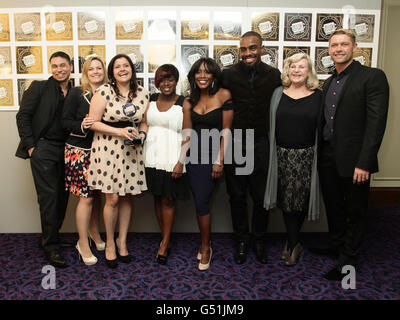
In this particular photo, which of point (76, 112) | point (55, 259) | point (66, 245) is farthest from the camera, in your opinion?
point (66, 245)

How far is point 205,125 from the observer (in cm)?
251

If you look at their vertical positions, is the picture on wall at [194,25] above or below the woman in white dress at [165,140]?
above

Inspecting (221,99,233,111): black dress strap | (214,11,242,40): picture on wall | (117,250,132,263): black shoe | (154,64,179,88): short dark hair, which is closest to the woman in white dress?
(154,64,179,88): short dark hair

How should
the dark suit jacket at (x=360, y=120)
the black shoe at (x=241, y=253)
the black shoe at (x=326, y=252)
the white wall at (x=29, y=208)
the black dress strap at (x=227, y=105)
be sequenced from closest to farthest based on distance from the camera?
1. the dark suit jacket at (x=360, y=120)
2. the black dress strap at (x=227, y=105)
3. the black shoe at (x=241, y=253)
4. the black shoe at (x=326, y=252)
5. the white wall at (x=29, y=208)

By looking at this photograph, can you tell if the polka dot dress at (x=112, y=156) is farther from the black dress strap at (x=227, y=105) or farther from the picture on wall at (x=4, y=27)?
the picture on wall at (x=4, y=27)

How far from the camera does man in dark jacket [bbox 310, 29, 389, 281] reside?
2268mm

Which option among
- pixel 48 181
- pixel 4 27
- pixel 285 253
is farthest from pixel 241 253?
pixel 4 27

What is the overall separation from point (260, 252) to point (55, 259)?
5.61 feet

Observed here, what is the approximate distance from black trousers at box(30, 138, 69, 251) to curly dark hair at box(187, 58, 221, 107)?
1.19 m

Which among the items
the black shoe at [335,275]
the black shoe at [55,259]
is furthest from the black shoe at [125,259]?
the black shoe at [335,275]

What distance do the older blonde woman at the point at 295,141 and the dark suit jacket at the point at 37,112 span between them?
178cm

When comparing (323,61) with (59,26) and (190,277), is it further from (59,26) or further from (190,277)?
(59,26)

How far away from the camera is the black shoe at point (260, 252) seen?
2756 mm

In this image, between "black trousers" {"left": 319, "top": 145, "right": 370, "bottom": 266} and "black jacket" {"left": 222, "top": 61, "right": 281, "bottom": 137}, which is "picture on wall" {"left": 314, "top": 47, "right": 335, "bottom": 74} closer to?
"black jacket" {"left": 222, "top": 61, "right": 281, "bottom": 137}
